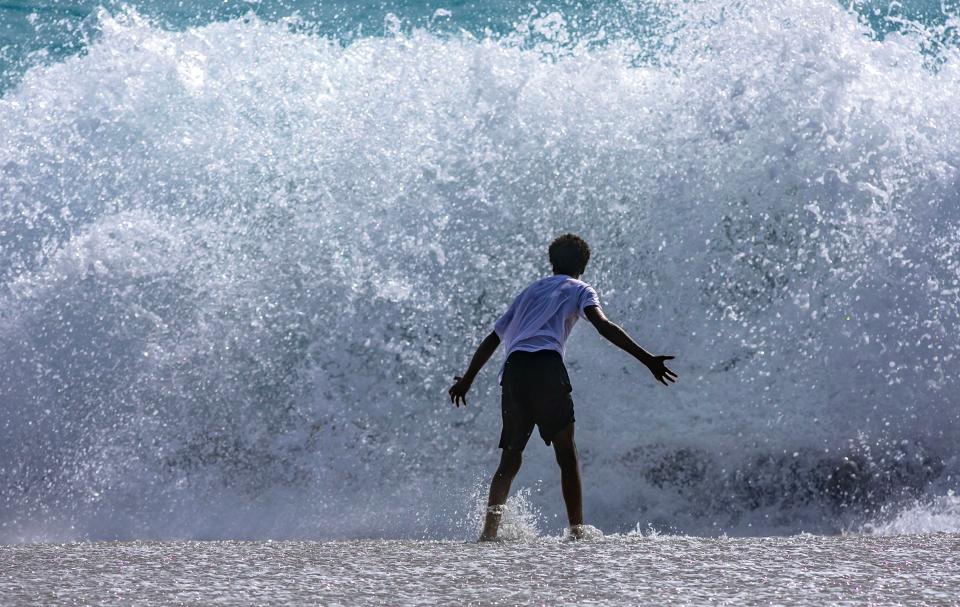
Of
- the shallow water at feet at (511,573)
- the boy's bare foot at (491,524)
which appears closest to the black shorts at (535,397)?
the boy's bare foot at (491,524)

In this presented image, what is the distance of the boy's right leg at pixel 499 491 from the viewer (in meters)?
4.09

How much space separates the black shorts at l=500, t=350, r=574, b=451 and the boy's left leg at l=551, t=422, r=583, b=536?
34 mm

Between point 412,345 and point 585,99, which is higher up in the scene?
point 585,99

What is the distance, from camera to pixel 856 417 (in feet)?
20.0

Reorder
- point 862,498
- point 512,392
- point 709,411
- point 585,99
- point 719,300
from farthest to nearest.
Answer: point 585,99 → point 719,300 → point 709,411 → point 862,498 → point 512,392

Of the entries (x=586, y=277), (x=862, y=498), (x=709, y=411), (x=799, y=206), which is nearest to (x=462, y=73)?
(x=586, y=277)

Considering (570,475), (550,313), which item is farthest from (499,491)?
(550,313)

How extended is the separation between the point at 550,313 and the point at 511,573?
4.81 feet

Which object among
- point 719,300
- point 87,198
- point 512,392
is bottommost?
point 512,392

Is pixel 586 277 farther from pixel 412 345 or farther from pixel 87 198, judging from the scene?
pixel 87 198

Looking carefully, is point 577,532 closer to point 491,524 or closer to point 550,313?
point 491,524

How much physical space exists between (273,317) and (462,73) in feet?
8.14

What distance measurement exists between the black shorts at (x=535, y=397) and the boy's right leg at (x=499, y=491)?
0.04 m

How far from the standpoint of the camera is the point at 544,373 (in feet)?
13.7
